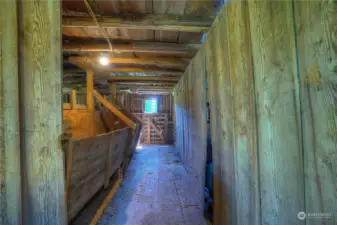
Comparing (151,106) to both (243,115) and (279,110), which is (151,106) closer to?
(243,115)

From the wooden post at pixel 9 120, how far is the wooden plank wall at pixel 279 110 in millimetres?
1433

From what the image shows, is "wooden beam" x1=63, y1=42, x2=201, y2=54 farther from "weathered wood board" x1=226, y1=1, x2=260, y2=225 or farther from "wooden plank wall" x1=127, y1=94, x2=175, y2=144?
"wooden plank wall" x1=127, y1=94, x2=175, y2=144

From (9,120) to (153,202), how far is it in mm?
1914

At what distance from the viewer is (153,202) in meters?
2.03

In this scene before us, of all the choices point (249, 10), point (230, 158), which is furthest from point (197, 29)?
point (230, 158)

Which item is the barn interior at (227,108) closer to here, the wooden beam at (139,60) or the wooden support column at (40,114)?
the wooden support column at (40,114)

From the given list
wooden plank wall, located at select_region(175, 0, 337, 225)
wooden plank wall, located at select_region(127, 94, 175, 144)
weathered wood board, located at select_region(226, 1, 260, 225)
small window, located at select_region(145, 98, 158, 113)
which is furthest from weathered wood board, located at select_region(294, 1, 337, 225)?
small window, located at select_region(145, 98, 158, 113)

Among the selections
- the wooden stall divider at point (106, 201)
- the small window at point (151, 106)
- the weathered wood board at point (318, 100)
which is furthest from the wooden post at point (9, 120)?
the small window at point (151, 106)

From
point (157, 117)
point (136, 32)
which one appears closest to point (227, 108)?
point (136, 32)

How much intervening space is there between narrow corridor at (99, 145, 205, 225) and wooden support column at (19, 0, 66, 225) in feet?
3.42

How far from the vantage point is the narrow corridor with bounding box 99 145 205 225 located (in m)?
1.68

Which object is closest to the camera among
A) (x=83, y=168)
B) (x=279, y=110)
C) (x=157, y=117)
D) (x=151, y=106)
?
(x=279, y=110)

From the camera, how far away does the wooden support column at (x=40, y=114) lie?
0.86 metres

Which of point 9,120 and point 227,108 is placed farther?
point 227,108
